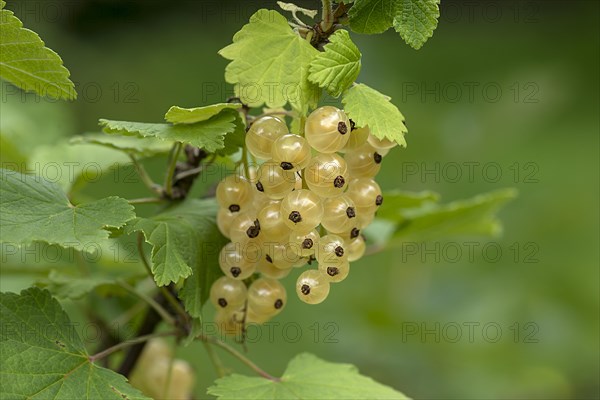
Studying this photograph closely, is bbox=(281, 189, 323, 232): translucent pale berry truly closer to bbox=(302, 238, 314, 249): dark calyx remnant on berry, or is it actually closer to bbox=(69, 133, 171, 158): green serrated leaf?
bbox=(302, 238, 314, 249): dark calyx remnant on berry

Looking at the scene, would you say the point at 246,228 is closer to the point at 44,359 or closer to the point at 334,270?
the point at 334,270

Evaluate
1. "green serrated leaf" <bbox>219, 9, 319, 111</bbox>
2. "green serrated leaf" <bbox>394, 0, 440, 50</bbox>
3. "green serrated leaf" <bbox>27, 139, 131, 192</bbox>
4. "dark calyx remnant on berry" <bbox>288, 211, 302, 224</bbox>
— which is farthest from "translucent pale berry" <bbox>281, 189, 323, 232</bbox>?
"green serrated leaf" <bbox>27, 139, 131, 192</bbox>

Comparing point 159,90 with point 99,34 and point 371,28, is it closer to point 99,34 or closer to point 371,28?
point 99,34

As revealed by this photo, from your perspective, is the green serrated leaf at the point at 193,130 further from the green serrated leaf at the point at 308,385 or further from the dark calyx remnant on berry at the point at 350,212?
the green serrated leaf at the point at 308,385

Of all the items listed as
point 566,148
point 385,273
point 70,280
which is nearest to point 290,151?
point 70,280

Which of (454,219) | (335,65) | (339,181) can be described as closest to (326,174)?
(339,181)

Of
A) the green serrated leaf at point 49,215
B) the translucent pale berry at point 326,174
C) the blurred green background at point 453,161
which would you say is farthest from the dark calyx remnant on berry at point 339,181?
the blurred green background at point 453,161
